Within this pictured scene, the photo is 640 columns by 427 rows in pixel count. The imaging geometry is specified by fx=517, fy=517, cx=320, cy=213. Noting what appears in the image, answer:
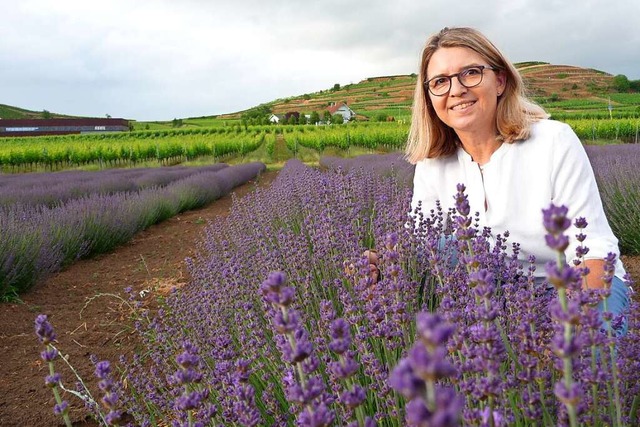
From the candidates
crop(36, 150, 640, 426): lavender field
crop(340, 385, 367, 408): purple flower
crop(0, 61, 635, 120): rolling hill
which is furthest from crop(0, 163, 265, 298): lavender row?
crop(0, 61, 635, 120): rolling hill

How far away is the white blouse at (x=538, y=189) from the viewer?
2.26m

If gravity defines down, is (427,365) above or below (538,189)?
above

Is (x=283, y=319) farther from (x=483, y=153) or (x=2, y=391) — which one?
Answer: (x=2, y=391)

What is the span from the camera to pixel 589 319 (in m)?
0.82

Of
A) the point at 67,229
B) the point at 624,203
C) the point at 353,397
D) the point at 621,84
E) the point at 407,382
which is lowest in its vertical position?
the point at 67,229

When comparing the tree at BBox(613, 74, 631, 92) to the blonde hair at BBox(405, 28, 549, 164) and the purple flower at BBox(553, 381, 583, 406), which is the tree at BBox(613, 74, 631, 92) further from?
the purple flower at BBox(553, 381, 583, 406)

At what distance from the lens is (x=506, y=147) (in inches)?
100

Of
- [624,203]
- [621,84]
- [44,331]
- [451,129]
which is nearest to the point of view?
[44,331]

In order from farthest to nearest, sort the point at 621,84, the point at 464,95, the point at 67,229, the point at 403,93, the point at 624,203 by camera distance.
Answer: the point at 403,93 → the point at 621,84 → the point at 67,229 → the point at 624,203 → the point at 464,95

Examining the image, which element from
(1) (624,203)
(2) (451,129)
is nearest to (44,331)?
(2) (451,129)

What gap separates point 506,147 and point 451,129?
1.30 ft

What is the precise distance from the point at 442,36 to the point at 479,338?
81.7 inches

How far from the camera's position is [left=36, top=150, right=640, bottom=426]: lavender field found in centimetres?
62

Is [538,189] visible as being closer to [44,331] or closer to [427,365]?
[44,331]
